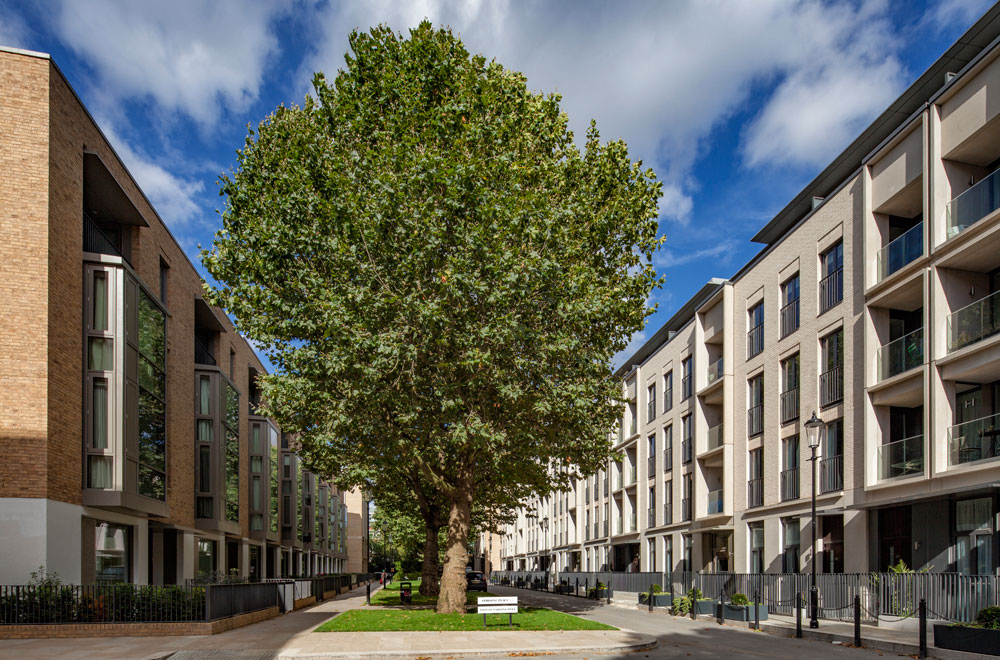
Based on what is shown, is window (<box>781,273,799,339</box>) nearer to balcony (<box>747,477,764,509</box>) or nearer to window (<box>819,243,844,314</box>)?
window (<box>819,243,844,314</box>)

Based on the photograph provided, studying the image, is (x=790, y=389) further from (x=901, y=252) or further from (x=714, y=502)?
(x=714, y=502)

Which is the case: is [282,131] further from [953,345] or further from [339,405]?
[953,345]

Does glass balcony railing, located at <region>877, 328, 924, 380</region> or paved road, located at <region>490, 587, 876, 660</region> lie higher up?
glass balcony railing, located at <region>877, 328, 924, 380</region>

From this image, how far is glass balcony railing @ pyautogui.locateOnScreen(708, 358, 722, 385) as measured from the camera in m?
38.0

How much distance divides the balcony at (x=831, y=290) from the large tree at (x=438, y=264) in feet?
22.9

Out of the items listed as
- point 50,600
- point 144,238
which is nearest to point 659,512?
point 144,238

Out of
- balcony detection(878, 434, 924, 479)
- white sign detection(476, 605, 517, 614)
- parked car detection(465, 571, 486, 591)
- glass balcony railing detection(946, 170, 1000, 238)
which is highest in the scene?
glass balcony railing detection(946, 170, 1000, 238)

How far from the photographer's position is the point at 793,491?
28766 mm

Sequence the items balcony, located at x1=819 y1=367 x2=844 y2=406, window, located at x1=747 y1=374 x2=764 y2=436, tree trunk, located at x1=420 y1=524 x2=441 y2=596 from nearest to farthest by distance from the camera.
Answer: balcony, located at x1=819 y1=367 x2=844 y2=406, window, located at x1=747 y1=374 x2=764 y2=436, tree trunk, located at x1=420 y1=524 x2=441 y2=596

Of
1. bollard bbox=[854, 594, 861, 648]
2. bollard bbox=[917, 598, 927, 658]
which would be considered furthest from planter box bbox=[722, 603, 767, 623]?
bollard bbox=[917, 598, 927, 658]

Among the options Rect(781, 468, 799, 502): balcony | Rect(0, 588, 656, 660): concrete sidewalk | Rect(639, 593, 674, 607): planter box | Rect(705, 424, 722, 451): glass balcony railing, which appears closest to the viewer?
Rect(0, 588, 656, 660): concrete sidewalk

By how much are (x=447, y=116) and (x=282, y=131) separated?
569cm

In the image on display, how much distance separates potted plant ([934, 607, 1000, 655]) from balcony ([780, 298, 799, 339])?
15430mm

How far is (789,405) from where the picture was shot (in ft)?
98.5
